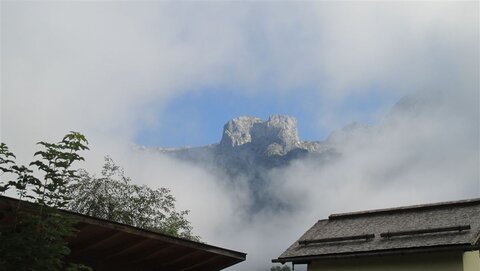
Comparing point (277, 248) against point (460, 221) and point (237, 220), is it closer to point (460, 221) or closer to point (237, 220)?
point (237, 220)

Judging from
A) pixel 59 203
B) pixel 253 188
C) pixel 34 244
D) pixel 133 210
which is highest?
pixel 253 188

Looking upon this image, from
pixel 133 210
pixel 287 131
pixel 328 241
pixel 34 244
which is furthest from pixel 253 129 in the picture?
pixel 34 244

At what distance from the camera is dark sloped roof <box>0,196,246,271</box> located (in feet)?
33.6

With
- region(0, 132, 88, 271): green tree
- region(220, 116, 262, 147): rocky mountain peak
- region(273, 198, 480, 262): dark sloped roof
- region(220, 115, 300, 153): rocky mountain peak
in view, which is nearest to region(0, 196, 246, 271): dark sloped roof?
region(0, 132, 88, 271): green tree

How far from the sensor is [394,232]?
17.6 m

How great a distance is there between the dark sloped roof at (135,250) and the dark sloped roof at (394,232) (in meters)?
5.93

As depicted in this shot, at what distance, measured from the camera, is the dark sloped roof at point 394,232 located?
1625 centimetres

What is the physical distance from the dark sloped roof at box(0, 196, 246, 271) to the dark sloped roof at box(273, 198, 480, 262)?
593 cm

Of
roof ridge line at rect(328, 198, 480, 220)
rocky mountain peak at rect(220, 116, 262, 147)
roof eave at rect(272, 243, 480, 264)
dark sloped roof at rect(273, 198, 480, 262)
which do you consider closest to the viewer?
roof eave at rect(272, 243, 480, 264)

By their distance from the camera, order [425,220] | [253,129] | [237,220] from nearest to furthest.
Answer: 1. [425,220]
2. [237,220]
3. [253,129]

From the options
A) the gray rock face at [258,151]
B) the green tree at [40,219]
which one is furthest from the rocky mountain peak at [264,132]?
the green tree at [40,219]

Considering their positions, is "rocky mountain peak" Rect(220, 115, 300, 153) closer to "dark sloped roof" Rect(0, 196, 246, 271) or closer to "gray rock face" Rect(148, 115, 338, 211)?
"gray rock face" Rect(148, 115, 338, 211)

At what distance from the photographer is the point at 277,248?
600 feet

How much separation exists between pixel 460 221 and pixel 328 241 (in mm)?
4413
